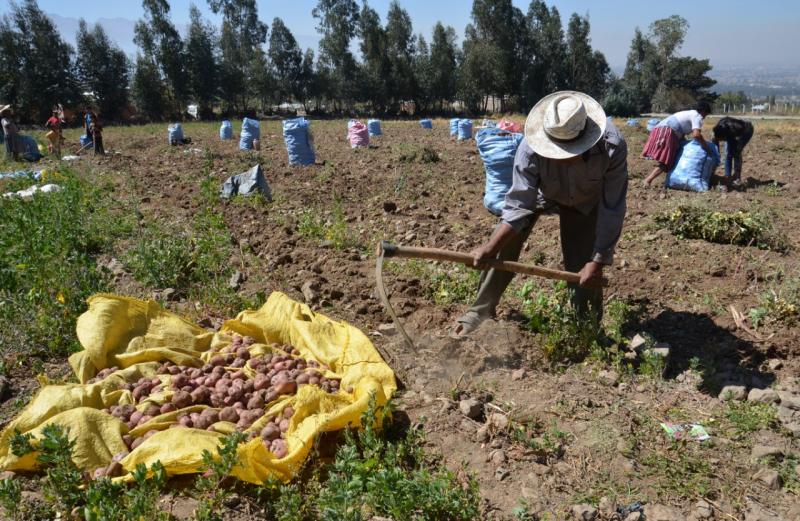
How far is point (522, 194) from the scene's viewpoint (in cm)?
294

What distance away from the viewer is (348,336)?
2.95 meters

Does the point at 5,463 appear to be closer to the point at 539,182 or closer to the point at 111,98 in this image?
the point at 539,182

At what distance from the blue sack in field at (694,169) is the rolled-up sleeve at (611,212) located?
182 inches

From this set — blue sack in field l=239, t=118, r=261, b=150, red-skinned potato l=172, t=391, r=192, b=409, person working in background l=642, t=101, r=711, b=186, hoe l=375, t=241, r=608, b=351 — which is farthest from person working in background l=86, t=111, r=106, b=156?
hoe l=375, t=241, r=608, b=351

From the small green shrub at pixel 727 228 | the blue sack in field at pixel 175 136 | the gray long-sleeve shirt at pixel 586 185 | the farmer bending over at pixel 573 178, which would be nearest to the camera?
the farmer bending over at pixel 573 178

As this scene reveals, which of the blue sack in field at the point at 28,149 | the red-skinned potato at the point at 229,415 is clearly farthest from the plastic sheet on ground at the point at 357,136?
the red-skinned potato at the point at 229,415

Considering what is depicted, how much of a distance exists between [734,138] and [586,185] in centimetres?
527

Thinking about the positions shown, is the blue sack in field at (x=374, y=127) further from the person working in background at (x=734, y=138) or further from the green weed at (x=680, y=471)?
the green weed at (x=680, y=471)

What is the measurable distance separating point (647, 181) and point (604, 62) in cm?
3676

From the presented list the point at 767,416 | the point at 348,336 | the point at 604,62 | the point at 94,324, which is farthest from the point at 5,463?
the point at 604,62

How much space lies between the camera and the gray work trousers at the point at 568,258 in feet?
10.4

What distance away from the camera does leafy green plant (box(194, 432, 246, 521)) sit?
A: 1905mm

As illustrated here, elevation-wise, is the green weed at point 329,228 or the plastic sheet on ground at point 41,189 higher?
the plastic sheet on ground at point 41,189

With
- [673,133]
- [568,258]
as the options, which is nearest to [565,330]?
[568,258]
